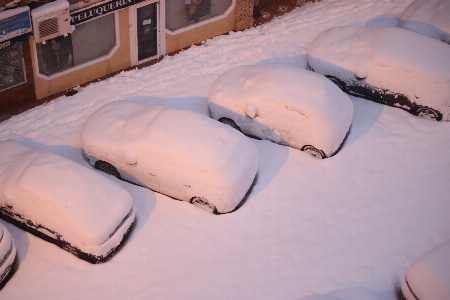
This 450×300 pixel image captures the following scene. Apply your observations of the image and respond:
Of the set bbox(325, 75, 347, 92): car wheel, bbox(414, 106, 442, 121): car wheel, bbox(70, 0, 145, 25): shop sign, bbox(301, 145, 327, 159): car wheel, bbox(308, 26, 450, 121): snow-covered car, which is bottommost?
bbox(301, 145, 327, 159): car wheel

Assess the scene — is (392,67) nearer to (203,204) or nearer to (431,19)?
(431,19)

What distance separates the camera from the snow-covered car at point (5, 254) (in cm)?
836

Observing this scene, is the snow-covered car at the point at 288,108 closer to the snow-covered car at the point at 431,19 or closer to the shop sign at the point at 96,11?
the shop sign at the point at 96,11

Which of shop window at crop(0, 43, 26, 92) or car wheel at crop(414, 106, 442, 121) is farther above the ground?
shop window at crop(0, 43, 26, 92)

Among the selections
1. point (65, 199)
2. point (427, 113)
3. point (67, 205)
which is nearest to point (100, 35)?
point (65, 199)

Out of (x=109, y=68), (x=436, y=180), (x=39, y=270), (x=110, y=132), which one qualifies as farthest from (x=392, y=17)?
(x=39, y=270)

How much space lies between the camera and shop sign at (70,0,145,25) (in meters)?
11.7

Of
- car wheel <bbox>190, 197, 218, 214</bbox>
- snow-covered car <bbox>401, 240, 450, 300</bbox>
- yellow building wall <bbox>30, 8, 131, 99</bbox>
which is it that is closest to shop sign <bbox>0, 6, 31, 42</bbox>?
yellow building wall <bbox>30, 8, 131, 99</bbox>

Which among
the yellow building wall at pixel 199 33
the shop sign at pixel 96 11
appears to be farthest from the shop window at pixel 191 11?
the shop sign at pixel 96 11

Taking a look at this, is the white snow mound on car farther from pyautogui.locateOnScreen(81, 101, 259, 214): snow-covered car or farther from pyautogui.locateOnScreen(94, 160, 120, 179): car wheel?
pyautogui.locateOnScreen(94, 160, 120, 179): car wheel

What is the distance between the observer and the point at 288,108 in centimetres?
1047

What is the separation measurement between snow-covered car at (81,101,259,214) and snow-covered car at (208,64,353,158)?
1.02 meters

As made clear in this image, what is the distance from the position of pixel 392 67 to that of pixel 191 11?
5.16 m

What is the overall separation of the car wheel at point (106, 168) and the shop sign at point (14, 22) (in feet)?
10.3
